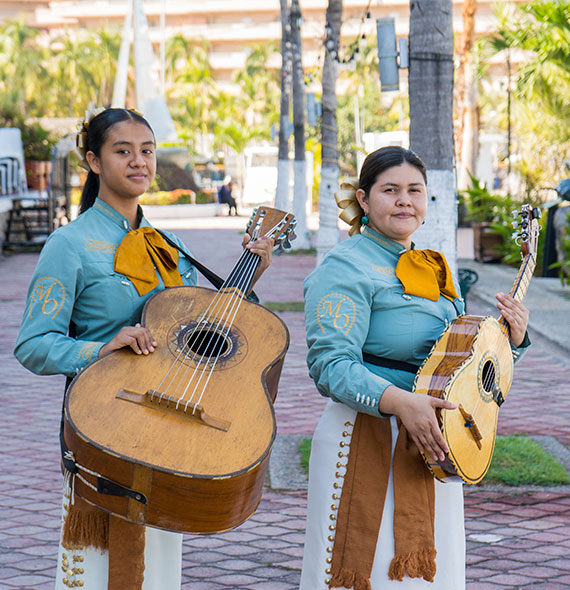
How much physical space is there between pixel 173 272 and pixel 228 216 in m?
37.1

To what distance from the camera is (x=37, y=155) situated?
25812 mm

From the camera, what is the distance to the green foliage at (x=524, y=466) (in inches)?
217

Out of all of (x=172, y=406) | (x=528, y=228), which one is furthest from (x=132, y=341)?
(x=528, y=228)

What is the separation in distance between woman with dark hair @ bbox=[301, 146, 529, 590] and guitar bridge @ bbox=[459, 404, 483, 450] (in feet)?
0.38

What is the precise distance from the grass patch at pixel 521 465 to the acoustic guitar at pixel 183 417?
307 cm

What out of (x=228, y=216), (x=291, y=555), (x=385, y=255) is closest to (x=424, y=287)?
(x=385, y=255)

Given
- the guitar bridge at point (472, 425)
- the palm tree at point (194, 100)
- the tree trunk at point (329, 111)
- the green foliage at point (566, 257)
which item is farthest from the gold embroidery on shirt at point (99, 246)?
the palm tree at point (194, 100)

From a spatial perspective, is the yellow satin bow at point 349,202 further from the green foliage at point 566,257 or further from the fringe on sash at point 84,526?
the green foliage at point 566,257

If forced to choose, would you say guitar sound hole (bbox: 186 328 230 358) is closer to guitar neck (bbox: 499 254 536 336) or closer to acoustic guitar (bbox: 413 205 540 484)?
acoustic guitar (bbox: 413 205 540 484)

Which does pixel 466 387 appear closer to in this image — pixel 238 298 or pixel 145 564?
pixel 238 298

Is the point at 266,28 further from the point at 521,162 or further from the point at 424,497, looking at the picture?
the point at 424,497

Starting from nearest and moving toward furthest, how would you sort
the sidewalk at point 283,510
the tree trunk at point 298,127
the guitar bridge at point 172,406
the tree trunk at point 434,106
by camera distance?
the guitar bridge at point 172,406 → the sidewalk at point 283,510 → the tree trunk at point 434,106 → the tree trunk at point 298,127

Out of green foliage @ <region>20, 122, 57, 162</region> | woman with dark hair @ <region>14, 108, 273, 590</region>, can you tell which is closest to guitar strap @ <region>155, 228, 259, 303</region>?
woman with dark hair @ <region>14, 108, 273, 590</region>

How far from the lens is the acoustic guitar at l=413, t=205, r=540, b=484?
2.63 m
